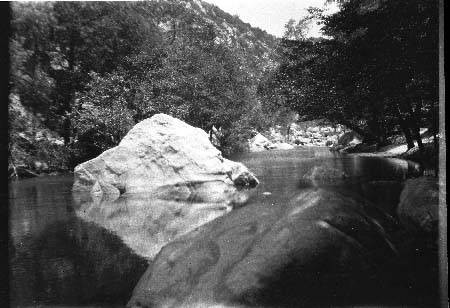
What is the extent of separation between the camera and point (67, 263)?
675 cm

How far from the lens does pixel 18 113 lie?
2523 cm

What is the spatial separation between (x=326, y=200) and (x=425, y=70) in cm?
653

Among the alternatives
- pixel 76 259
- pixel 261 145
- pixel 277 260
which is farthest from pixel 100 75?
pixel 261 145

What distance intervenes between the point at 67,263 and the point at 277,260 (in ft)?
12.8

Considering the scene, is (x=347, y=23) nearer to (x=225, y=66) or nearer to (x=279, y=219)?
(x=279, y=219)

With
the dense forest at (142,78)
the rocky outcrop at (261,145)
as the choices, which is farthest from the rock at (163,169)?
the rocky outcrop at (261,145)

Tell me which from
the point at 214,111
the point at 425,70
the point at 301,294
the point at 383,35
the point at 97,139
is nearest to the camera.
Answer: the point at 301,294

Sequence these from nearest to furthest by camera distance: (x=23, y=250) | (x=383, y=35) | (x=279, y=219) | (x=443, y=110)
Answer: (x=443, y=110) < (x=279, y=219) < (x=23, y=250) < (x=383, y=35)

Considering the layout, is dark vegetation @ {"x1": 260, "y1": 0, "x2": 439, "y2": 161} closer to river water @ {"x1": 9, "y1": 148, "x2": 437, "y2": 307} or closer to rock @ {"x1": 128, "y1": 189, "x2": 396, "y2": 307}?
river water @ {"x1": 9, "y1": 148, "x2": 437, "y2": 307}

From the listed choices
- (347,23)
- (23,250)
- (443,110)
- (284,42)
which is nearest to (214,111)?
(284,42)

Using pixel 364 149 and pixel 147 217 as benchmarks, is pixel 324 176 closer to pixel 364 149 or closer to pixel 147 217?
pixel 147 217

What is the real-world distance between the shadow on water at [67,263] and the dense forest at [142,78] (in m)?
11.7

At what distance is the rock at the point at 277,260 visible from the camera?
4340 mm

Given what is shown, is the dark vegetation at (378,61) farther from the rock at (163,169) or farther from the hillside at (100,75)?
the hillside at (100,75)
